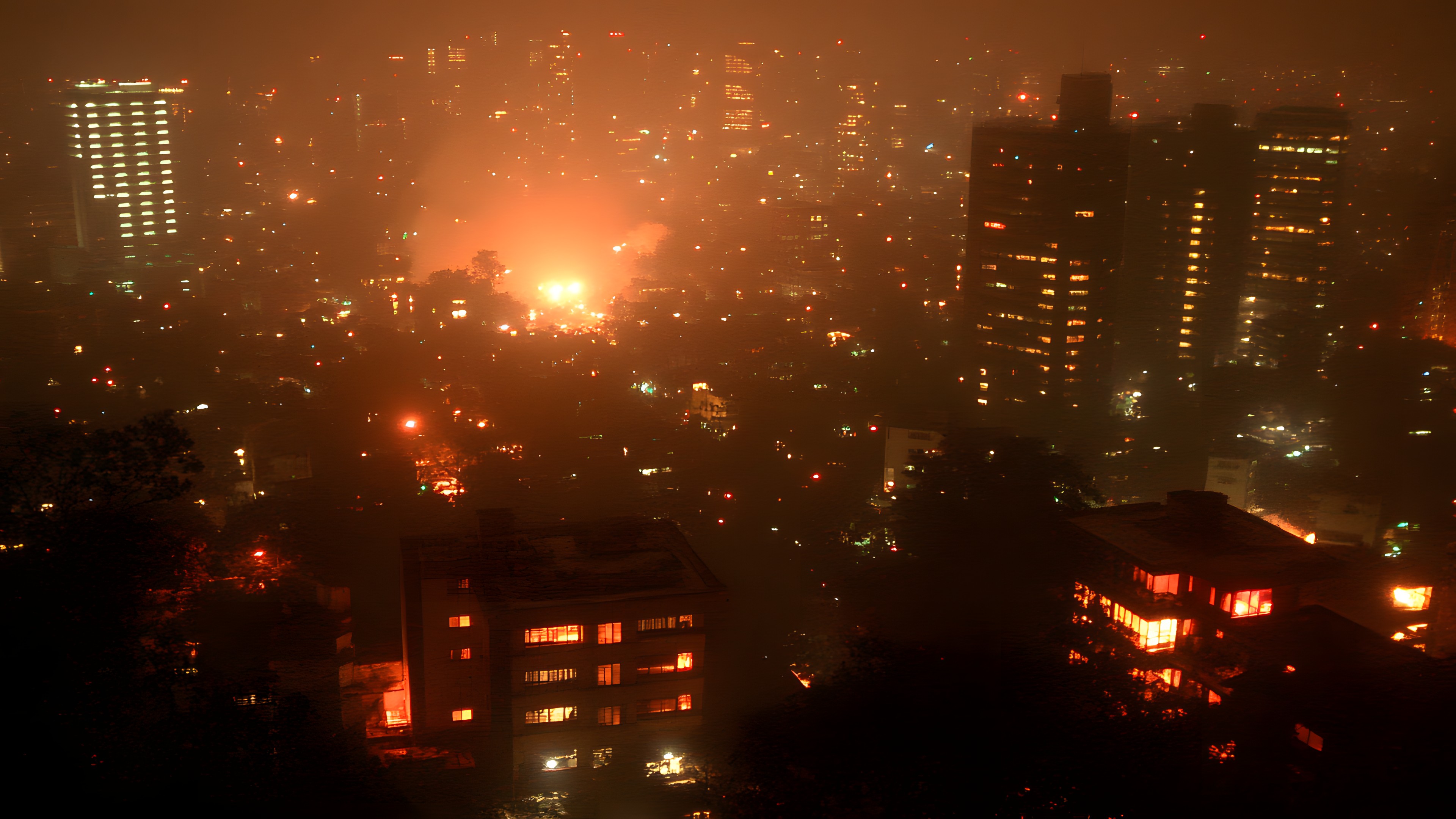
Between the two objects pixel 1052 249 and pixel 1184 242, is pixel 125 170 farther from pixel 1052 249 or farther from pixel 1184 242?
pixel 1184 242

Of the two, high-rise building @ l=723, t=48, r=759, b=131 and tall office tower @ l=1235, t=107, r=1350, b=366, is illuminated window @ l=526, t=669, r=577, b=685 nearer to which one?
tall office tower @ l=1235, t=107, r=1350, b=366

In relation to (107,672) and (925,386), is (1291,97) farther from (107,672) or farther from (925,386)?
(107,672)

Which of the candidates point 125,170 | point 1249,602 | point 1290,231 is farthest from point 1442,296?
point 125,170

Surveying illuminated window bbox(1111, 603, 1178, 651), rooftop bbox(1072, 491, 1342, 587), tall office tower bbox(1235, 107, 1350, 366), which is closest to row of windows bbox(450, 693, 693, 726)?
illuminated window bbox(1111, 603, 1178, 651)

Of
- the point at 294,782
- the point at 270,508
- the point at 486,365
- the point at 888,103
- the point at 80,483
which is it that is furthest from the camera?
the point at 888,103

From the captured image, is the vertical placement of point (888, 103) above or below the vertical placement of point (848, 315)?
above

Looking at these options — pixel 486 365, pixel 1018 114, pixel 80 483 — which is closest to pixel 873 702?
pixel 80 483

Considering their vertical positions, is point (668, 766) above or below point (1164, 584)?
below
